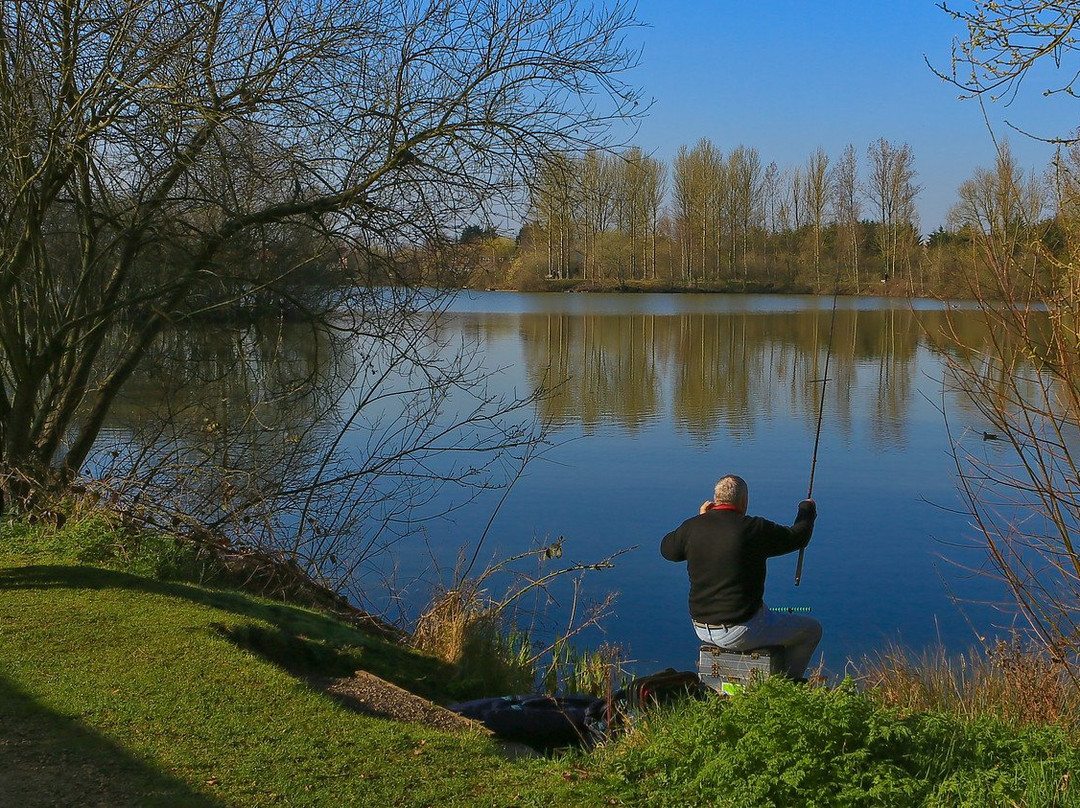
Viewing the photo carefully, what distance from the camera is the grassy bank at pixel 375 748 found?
13.5 ft

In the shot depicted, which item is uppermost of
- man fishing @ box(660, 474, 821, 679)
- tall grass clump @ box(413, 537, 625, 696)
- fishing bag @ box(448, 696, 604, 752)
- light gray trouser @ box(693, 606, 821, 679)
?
man fishing @ box(660, 474, 821, 679)

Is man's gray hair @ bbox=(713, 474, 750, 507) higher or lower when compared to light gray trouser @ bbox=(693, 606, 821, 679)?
higher

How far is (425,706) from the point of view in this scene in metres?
6.15

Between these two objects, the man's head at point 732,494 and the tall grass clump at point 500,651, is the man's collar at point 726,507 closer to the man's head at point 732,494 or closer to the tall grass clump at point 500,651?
the man's head at point 732,494

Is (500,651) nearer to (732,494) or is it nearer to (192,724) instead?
(732,494)

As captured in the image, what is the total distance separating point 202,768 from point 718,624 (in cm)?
280

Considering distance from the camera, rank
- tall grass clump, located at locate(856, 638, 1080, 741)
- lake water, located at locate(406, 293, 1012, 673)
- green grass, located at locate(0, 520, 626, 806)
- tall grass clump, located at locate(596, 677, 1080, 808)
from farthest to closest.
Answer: lake water, located at locate(406, 293, 1012, 673), tall grass clump, located at locate(856, 638, 1080, 741), green grass, located at locate(0, 520, 626, 806), tall grass clump, located at locate(596, 677, 1080, 808)

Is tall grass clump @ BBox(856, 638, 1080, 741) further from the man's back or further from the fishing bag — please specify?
the fishing bag

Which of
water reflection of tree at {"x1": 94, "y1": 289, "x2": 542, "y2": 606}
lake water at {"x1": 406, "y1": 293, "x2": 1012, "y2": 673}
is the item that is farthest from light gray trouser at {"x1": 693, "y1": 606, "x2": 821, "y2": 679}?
water reflection of tree at {"x1": 94, "y1": 289, "x2": 542, "y2": 606}

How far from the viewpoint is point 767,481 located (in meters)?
14.7

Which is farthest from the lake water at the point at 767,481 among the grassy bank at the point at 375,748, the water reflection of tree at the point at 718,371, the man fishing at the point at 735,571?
the grassy bank at the point at 375,748

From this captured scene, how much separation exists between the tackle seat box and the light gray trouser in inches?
1.5

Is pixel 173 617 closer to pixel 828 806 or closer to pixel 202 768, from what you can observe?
A: pixel 202 768

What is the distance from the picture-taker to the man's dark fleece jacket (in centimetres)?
588
